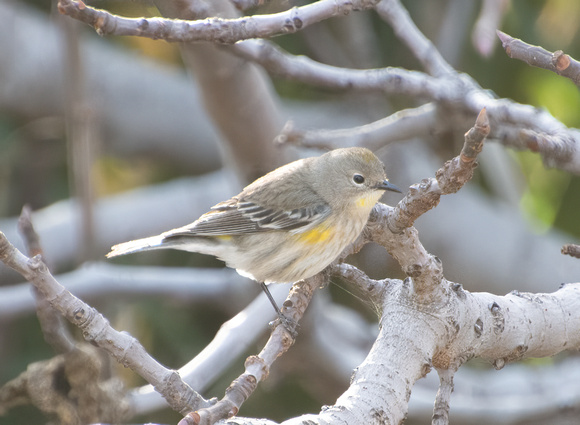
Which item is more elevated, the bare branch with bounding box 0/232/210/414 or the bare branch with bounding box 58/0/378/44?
the bare branch with bounding box 58/0/378/44

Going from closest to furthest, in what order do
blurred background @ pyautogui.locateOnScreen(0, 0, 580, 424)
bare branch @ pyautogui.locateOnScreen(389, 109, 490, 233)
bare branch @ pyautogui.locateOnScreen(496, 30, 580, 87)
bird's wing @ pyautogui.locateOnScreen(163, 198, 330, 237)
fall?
bare branch @ pyautogui.locateOnScreen(389, 109, 490, 233), bare branch @ pyautogui.locateOnScreen(496, 30, 580, 87), bird's wing @ pyautogui.locateOnScreen(163, 198, 330, 237), blurred background @ pyautogui.locateOnScreen(0, 0, 580, 424)

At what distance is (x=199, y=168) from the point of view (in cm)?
523

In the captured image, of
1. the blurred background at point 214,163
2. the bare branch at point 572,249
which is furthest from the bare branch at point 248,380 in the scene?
the blurred background at point 214,163

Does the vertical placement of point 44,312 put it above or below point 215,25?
below

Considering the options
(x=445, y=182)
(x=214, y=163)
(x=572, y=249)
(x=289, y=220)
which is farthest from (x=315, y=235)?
(x=214, y=163)

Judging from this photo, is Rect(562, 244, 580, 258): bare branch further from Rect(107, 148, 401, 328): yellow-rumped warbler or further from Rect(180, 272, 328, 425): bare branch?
Rect(107, 148, 401, 328): yellow-rumped warbler

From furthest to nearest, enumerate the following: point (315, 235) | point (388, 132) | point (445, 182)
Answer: point (388, 132), point (315, 235), point (445, 182)

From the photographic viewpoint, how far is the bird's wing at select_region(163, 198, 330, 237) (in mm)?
3037

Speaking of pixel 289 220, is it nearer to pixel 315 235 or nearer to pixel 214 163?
pixel 315 235

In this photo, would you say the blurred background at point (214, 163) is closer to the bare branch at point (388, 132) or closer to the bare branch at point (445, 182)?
the bare branch at point (388, 132)

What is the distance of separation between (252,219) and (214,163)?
87.2 inches

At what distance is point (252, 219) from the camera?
122 inches

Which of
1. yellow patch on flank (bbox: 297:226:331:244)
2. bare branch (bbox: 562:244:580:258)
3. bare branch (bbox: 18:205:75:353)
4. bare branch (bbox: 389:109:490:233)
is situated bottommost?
bare branch (bbox: 18:205:75:353)

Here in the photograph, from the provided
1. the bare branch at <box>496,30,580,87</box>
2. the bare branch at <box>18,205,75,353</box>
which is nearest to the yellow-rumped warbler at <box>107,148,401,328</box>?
the bare branch at <box>18,205,75,353</box>
